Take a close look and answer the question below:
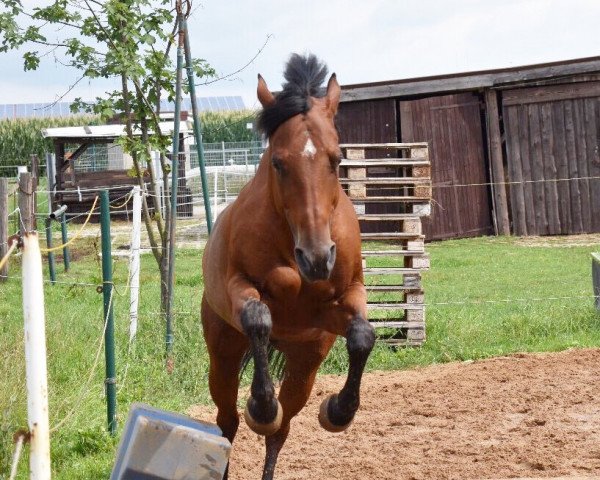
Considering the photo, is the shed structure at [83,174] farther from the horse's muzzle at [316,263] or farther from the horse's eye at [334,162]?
the horse's muzzle at [316,263]

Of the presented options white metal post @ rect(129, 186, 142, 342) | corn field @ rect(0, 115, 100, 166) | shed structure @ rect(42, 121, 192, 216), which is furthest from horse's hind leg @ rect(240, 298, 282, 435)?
corn field @ rect(0, 115, 100, 166)

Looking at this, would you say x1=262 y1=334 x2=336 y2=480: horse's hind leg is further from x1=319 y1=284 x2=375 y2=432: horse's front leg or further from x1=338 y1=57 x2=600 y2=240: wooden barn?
x1=338 y1=57 x2=600 y2=240: wooden barn

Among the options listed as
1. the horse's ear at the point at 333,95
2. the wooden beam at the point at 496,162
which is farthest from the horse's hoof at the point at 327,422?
the wooden beam at the point at 496,162

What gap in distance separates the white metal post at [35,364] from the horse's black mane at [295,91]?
1.41 meters

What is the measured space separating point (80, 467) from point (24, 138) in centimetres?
3528

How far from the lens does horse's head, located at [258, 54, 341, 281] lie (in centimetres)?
421

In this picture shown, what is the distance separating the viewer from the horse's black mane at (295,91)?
4.68 meters

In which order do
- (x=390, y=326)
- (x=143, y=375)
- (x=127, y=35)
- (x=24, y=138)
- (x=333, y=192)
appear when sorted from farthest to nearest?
(x=24, y=138) → (x=390, y=326) → (x=127, y=35) → (x=143, y=375) → (x=333, y=192)

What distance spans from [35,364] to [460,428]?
3988mm

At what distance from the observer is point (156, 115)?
30.1ft

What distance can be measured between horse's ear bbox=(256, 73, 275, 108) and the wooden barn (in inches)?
528

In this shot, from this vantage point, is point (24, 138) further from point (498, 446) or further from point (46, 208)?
point (498, 446)

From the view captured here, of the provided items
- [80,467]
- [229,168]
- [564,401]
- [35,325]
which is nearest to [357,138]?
[229,168]

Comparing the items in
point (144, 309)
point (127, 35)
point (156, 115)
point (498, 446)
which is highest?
point (127, 35)
